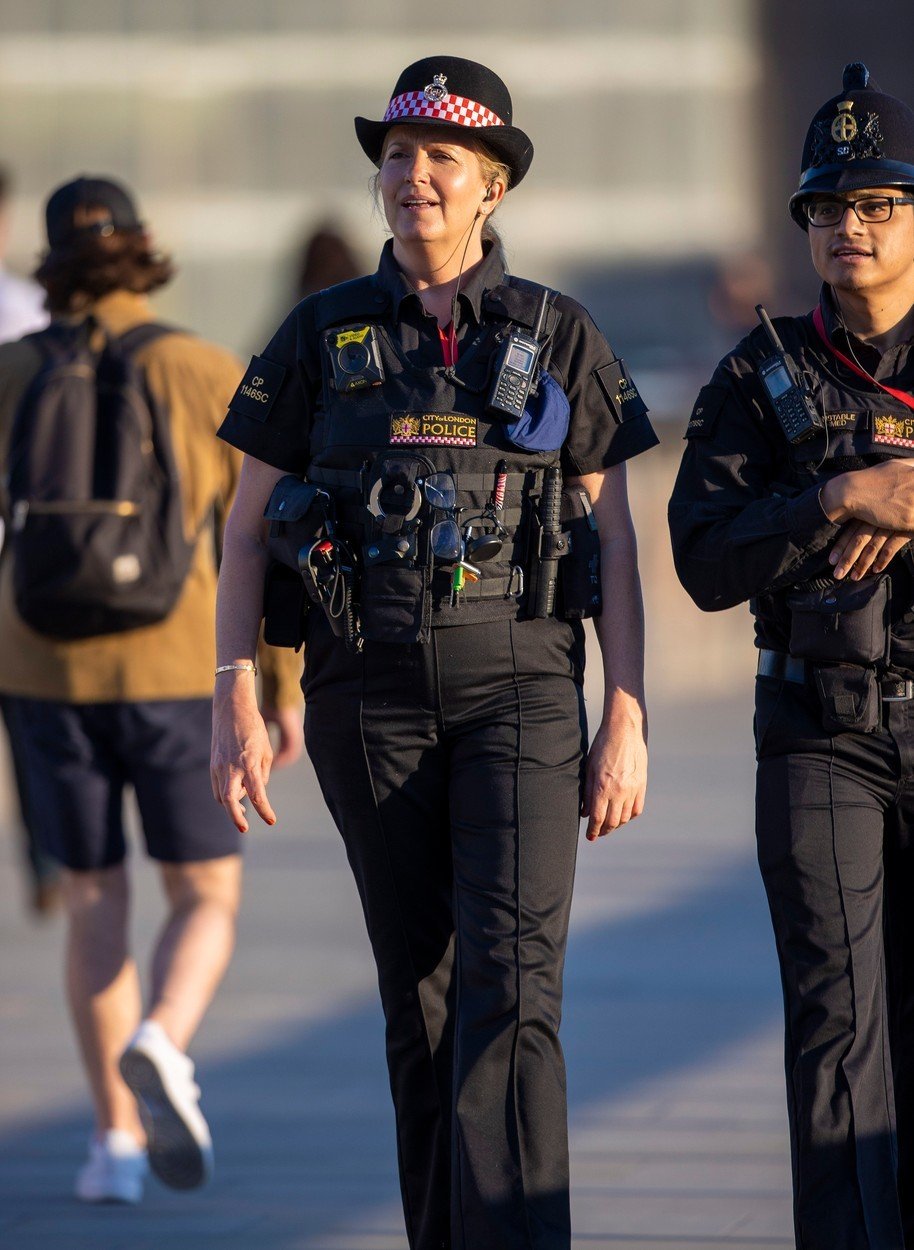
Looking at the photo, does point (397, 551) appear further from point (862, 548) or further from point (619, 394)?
point (862, 548)

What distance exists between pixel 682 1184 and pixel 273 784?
19.3ft

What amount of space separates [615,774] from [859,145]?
1.15 m

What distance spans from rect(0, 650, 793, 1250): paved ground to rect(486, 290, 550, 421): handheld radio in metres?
1.74

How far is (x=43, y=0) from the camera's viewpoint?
176 feet

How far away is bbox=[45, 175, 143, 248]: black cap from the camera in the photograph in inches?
201

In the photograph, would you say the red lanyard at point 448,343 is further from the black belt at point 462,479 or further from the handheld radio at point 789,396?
the handheld radio at point 789,396

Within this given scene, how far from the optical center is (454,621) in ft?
12.2

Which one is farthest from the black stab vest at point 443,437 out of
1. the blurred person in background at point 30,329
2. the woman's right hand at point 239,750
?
the blurred person in background at point 30,329

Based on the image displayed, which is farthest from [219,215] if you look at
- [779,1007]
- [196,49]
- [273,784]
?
[779,1007]

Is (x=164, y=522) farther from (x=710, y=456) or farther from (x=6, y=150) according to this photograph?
(x=6, y=150)

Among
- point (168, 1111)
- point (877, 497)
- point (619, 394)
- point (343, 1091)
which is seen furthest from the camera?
point (343, 1091)

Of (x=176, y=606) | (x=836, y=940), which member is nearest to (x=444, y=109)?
(x=836, y=940)

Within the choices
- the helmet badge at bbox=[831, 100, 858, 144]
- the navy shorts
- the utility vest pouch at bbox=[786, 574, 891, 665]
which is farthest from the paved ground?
the helmet badge at bbox=[831, 100, 858, 144]

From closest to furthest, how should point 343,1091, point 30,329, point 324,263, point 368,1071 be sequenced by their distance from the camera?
point 343,1091
point 368,1071
point 30,329
point 324,263
